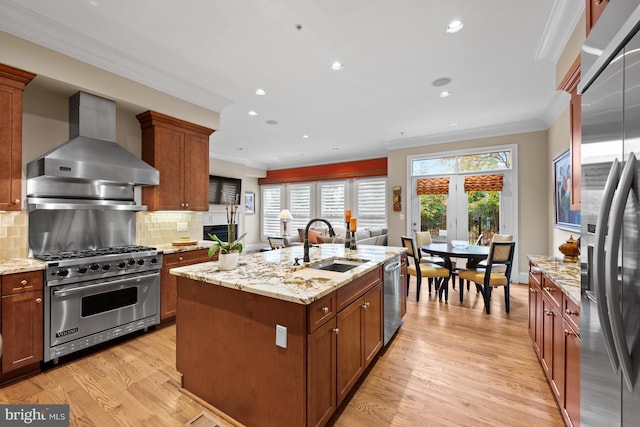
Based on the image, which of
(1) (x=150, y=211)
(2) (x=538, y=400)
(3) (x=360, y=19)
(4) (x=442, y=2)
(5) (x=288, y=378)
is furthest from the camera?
(1) (x=150, y=211)

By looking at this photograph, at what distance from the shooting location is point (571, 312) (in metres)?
1.57

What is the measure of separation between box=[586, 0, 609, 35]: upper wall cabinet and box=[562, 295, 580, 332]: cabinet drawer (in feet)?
4.54

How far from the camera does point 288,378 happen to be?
60.5 inches

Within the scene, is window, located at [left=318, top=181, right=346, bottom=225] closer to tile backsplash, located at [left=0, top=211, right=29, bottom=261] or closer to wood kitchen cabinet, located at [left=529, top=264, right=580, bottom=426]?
wood kitchen cabinet, located at [left=529, top=264, right=580, bottom=426]

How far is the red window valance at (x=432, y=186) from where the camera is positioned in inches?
233

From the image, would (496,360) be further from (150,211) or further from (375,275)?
(150,211)

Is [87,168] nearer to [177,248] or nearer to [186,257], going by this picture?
[177,248]

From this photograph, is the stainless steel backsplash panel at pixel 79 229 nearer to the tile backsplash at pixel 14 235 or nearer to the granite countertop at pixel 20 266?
the tile backsplash at pixel 14 235

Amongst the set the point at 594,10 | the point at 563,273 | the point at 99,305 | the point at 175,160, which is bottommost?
the point at 99,305

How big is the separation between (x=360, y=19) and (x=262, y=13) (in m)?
0.84

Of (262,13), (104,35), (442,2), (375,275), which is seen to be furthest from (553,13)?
(104,35)

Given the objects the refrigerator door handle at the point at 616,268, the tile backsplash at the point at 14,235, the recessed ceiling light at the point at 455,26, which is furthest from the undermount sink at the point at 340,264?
the tile backsplash at the point at 14,235

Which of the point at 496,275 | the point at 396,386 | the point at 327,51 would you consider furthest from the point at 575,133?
the point at 396,386

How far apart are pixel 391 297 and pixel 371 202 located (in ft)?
17.0
